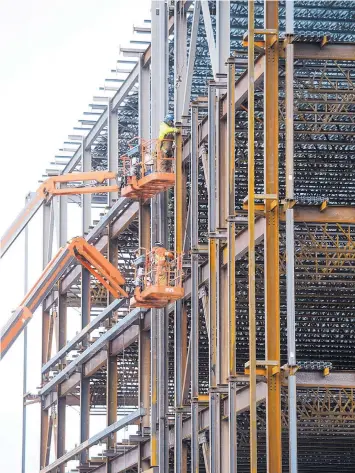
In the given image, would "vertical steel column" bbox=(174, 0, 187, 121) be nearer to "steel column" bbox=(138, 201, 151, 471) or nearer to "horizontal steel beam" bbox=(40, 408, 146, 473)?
"steel column" bbox=(138, 201, 151, 471)

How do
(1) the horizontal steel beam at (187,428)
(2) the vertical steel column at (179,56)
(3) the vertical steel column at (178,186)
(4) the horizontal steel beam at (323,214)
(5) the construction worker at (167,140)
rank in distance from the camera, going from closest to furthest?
(4) the horizontal steel beam at (323,214)
(1) the horizontal steel beam at (187,428)
(3) the vertical steel column at (178,186)
(5) the construction worker at (167,140)
(2) the vertical steel column at (179,56)

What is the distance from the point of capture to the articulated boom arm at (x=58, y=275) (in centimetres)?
5894

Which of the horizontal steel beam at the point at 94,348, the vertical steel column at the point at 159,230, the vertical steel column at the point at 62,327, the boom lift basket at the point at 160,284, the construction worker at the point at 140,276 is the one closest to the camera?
the boom lift basket at the point at 160,284

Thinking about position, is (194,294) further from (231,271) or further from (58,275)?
(58,275)

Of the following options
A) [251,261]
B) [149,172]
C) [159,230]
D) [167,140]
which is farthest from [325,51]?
[159,230]

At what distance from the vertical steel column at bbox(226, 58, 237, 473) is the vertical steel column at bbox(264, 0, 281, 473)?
8.02ft

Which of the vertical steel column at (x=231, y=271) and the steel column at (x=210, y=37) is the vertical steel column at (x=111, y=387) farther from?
the vertical steel column at (x=231, y=271)

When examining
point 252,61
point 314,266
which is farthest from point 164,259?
point 252,61

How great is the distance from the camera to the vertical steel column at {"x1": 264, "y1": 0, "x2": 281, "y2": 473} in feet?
126

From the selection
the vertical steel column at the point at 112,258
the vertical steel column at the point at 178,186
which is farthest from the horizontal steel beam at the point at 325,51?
the vertical steel column at the point at 112,258

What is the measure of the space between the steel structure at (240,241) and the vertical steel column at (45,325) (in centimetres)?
853

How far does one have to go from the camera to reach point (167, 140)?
51.2m

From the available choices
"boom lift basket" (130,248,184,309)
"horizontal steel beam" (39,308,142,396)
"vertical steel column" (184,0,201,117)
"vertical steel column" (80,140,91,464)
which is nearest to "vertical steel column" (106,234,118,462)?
"horizontal steel beam" (39,308,142,396)

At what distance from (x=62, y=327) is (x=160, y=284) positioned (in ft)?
81.6
